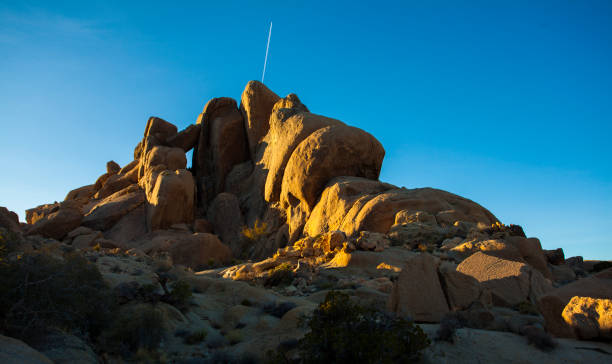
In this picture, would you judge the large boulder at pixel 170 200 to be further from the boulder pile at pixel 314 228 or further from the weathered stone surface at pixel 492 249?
the weathered stone surface at pixel 492 249

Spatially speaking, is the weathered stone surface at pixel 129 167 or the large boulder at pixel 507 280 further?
the weathered stone surface at pixel 129 167

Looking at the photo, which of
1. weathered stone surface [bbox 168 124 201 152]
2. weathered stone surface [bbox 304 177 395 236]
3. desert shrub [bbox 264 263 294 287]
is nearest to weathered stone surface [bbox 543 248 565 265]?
weathered stone surface [bbox 304 177 395 236]

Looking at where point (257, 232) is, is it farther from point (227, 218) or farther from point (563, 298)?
point (563, 298)

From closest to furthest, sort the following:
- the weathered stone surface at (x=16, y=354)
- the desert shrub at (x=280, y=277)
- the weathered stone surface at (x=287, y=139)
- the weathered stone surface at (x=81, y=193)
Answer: the weathered stone surface at (x=16, y=354)
the desert shrub at (x=280, y=277)
the weathered stone surface at (x=287, y=139)
the weathered stone surface at (x=81, y=193)

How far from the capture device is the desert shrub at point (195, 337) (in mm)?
7748

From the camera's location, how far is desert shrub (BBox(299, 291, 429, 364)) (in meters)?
5.02

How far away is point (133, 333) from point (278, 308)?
3.23 m

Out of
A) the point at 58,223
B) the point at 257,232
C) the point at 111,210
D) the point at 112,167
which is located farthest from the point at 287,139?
the point at 112,167

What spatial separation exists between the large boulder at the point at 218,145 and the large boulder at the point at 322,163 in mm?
14142

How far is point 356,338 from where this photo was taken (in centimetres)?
514

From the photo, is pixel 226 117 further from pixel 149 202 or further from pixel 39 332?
pixel 39 332

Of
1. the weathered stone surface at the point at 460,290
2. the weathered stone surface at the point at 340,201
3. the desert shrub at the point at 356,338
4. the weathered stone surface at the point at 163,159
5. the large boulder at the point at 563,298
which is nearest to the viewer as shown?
the desert shrub at the point at 356,338

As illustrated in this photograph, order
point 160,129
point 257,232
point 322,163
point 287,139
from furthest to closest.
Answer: point 160,129 < point 287,139 < point 257,232 < point 322,163

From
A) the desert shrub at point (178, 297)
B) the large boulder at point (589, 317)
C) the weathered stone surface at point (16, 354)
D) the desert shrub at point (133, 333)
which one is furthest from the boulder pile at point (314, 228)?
the weathered stone surface at point (16, 354)
